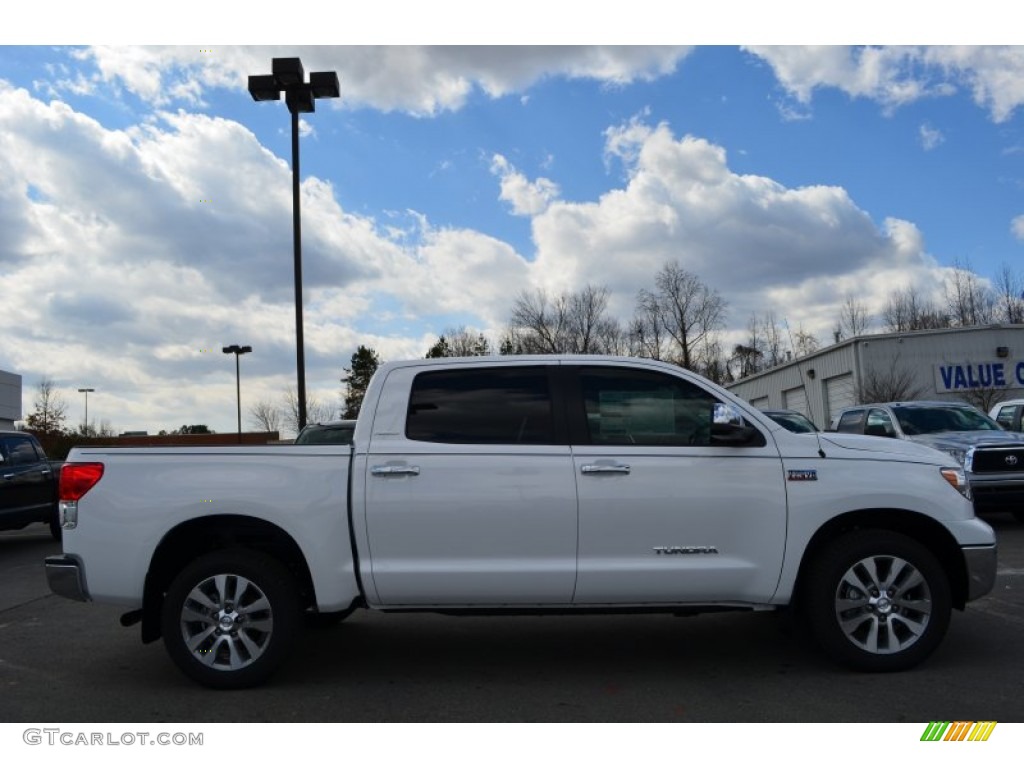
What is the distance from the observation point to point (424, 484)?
17.3ft

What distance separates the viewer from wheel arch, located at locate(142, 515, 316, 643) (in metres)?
5.43

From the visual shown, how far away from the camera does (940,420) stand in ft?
44.7

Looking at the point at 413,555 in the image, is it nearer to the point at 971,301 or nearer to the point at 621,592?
the point at 621,592

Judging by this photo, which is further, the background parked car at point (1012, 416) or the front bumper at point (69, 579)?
the background parked car at point (1012, 416)

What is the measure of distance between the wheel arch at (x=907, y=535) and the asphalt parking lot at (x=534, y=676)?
0.52 m

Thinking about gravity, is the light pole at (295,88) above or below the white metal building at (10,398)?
above

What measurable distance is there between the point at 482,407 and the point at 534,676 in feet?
5.53

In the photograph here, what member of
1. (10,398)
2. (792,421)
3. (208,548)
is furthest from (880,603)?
(10,398)

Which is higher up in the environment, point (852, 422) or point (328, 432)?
point (328, 432)

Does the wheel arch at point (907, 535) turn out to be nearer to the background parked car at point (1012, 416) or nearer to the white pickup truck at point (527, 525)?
the white pickup truck at point (527, 525)

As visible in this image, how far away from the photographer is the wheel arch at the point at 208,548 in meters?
5.43

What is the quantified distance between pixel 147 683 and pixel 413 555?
6.30 feet

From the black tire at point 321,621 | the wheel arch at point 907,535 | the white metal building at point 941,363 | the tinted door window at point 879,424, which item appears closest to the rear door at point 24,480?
the black tire at point 321,621

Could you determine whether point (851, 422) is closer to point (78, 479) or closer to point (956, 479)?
point (956, 479)
